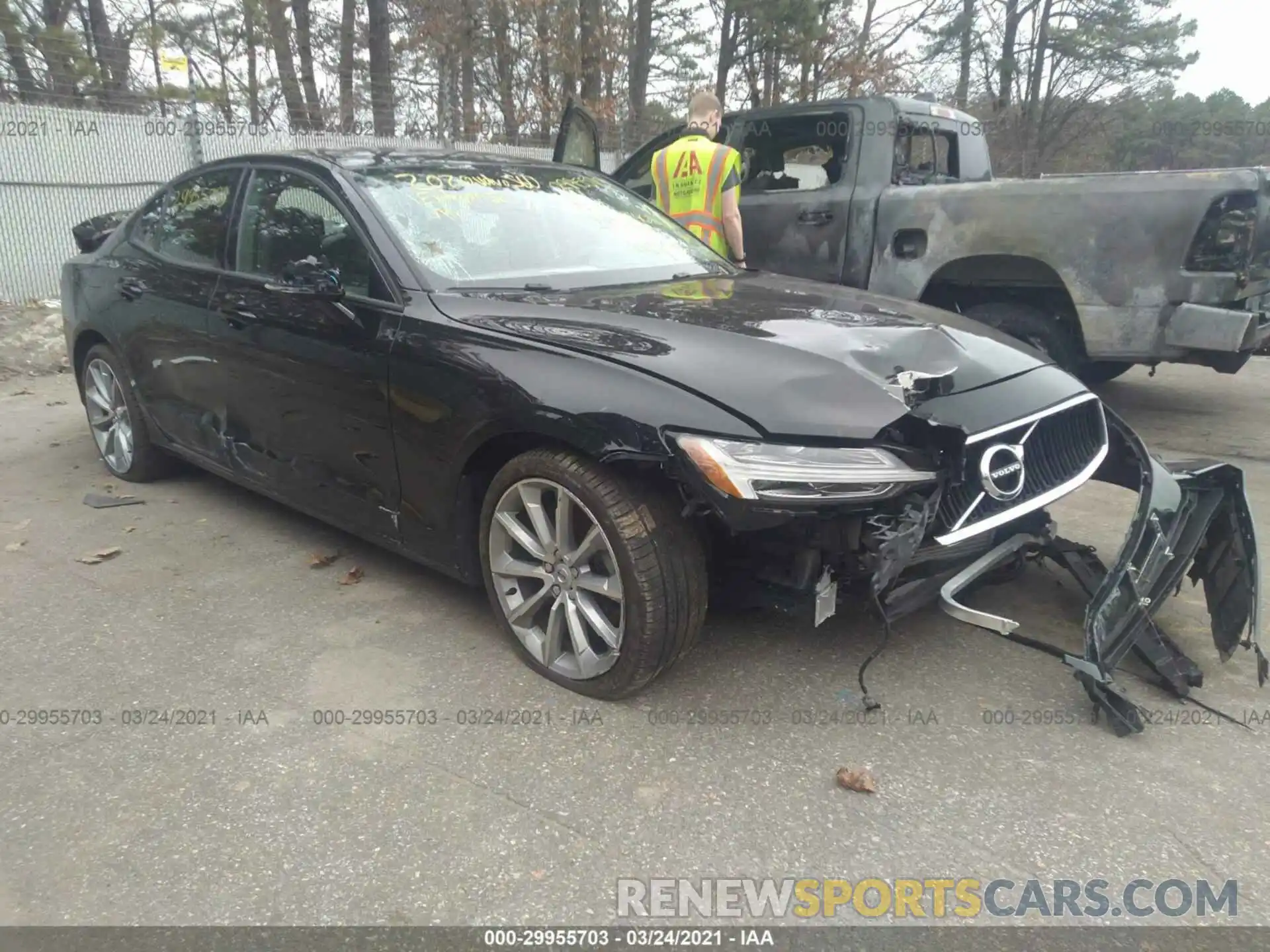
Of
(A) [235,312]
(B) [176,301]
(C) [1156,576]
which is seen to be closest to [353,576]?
(A) [235,312]

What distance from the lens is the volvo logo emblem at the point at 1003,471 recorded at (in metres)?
2.59

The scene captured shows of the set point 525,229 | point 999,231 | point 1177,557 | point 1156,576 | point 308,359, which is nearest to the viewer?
point 1156,576

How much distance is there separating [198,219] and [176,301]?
393 mm

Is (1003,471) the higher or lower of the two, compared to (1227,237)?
lower

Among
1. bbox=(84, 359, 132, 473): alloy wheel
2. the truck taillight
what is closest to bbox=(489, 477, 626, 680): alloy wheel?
bbox=(84, 359, 132, 473): alloy wheel

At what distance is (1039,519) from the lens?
305 cm

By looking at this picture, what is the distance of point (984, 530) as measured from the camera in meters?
2.58

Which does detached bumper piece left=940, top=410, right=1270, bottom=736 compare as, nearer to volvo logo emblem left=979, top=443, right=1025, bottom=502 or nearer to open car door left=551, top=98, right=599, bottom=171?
volvo logo emblem left=979, top=443, right=1025, bottom=502

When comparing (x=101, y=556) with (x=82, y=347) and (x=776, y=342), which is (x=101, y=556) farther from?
(x=776, y=342)

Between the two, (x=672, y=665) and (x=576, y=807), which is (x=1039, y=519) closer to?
(x=672, y=665)

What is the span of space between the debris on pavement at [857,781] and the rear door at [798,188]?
14.4 ft

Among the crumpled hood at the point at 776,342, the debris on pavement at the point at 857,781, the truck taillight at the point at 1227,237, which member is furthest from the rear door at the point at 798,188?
the debris on pavement at the point at 857,781

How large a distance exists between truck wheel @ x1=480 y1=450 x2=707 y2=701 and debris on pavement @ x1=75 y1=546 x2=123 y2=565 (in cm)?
196

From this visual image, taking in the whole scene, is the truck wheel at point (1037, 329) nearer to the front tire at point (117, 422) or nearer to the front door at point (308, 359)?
the front door at point (308, 359)
